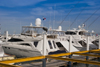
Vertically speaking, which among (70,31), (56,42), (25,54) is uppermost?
(70,31)

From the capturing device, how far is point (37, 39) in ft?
61.7

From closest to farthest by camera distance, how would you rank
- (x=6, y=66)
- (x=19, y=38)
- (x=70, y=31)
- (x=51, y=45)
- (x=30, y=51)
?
(x=6, y=66), (x=30, y=51), (x=51, y=45), (x=19, y=38), (x=70, y=31)

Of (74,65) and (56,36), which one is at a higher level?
(56,36)

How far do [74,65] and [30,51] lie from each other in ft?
28.9

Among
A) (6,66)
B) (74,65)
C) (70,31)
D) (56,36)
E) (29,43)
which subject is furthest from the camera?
(70,31)

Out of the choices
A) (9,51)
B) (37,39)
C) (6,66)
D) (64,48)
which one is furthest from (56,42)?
(6,66)

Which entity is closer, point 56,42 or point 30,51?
point 30,51

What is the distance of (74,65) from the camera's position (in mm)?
9211

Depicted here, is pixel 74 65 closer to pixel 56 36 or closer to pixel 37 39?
pixel 37 39

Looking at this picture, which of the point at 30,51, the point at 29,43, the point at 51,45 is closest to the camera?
the point at 30,51

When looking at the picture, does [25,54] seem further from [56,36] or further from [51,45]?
[56,36]

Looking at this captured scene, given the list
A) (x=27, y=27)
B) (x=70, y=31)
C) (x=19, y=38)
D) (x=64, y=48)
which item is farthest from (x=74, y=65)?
(x=70, y=31)

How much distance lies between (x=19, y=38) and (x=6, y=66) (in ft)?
56.2

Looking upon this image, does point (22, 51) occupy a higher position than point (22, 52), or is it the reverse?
point (22, 51)
